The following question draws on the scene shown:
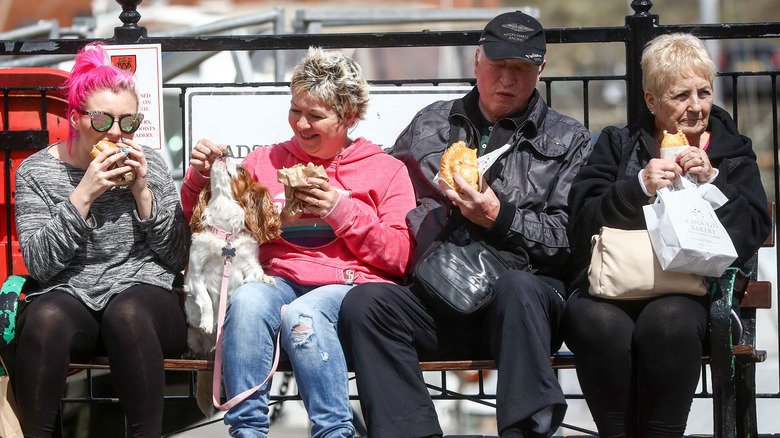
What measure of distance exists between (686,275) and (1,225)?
10.4 feet

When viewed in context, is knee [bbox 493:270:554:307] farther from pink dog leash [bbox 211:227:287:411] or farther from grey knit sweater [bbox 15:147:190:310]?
grey knit sweater [bbox 15:147:190:310]

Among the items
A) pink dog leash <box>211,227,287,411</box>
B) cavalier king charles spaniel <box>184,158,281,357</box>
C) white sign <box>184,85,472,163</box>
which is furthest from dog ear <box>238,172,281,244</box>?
white sign <box>184,85,472,163</box>

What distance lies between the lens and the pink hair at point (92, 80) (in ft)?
11.0

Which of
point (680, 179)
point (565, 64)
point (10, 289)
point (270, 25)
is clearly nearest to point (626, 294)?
point (680, 179)

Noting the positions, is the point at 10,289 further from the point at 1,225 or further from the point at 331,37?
the point at 331,37

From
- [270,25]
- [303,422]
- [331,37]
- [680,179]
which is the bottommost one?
[303,422]

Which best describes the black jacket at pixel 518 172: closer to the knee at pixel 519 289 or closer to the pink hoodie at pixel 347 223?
the pink hoodie at pixel 347 223

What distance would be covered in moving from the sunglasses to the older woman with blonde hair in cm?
174

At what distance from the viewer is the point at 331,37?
413 cm

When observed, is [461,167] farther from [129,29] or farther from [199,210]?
[129,29]

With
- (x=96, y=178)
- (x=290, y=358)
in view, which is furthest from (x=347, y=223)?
(x=96, y=178)

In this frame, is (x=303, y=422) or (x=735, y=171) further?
(x=303, y=422)

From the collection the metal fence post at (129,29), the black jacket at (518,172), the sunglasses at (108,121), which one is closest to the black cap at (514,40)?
the black jacket at (518,172)

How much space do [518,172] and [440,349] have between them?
78 centimetres
